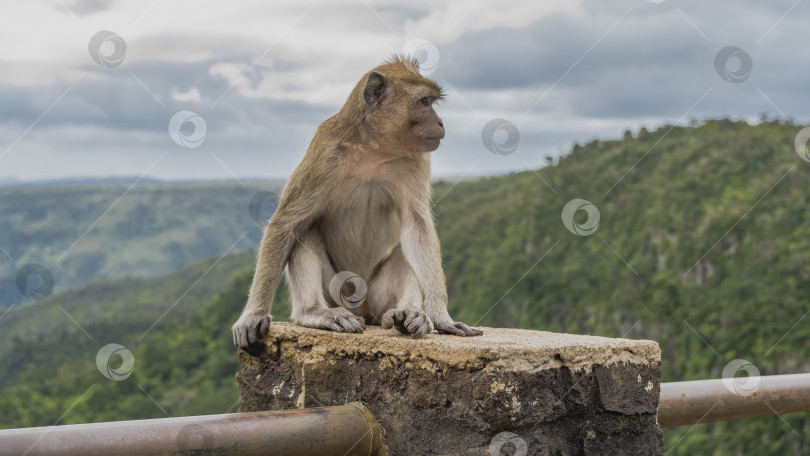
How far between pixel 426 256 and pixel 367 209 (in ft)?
1.32

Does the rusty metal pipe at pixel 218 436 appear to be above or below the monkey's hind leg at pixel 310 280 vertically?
below

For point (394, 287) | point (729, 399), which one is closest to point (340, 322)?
point (394, 287)

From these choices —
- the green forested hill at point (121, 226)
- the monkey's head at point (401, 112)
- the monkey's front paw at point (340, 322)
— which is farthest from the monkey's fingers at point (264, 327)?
the green forested hill at point (121, 226)

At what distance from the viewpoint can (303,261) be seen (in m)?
4.04

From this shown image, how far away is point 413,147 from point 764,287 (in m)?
42.7

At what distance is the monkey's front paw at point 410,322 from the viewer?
3.13 metres

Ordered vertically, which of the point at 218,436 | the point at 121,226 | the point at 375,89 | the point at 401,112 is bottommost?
the point at 218,436

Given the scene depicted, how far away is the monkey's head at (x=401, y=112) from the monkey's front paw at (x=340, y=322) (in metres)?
0.93

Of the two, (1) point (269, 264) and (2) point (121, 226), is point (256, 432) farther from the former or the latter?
(2) point (121, 226)

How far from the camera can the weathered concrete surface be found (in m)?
2.52

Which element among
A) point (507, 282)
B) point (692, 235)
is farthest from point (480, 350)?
point (507, 282)

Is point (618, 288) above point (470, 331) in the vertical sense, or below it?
above

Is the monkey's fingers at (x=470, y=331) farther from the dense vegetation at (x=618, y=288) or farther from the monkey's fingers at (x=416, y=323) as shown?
the dense vegetation at (x=618, y=288)

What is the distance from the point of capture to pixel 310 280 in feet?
13.1
